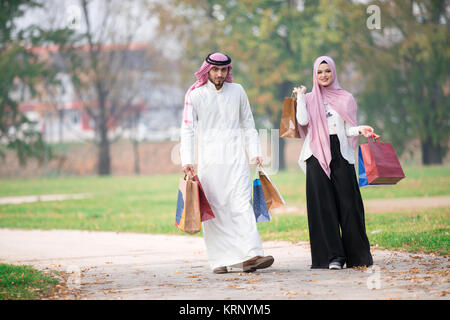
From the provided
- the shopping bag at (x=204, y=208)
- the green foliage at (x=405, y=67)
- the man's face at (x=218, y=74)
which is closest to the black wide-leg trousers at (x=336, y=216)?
the shopping bag at (x=204, y=208)

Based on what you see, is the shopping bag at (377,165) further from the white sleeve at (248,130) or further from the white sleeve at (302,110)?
the white sleeve at (248,130)

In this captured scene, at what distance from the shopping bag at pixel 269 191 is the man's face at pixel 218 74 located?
3.03ft

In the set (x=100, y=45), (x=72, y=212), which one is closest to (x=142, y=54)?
(x=100, y=45)

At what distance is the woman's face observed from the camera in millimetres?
7129

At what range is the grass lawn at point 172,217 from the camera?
934 cm

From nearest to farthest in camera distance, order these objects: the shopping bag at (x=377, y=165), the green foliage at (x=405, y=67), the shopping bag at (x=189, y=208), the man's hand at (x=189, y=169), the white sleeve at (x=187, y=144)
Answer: the shopping bag at (x=189, y=208) < the shopping bag at (x=377, y=165) < the man's hand at (x=189, y=169) < the white sleeve at (x=187, y=144) < the green foliage at (x=405, y=67)

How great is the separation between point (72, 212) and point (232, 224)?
9712 mm

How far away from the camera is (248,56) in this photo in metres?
36.3

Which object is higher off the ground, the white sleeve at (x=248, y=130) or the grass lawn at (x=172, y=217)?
the white sleeve at (x=248, y=130)

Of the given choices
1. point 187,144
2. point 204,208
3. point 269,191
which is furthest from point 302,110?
point 204,208

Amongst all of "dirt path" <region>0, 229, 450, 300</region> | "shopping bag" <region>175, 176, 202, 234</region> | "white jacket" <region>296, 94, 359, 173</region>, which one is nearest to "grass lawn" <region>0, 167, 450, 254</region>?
"dirt path" <region>0, 229, 450, 300</region>

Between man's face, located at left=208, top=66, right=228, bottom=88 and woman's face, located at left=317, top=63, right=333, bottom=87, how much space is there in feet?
2.98

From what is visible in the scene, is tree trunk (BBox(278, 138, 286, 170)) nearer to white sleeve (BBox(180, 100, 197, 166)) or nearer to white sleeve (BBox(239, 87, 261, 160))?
white sleeve (BBox(239, 87, 261, 160))
